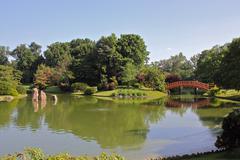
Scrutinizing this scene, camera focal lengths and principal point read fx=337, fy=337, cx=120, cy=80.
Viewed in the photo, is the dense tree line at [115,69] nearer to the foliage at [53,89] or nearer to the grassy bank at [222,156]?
the foliage at [53,89]

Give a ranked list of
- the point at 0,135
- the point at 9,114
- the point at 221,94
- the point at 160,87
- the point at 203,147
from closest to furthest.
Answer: the point at 203,147
the point at 0,135
the point at 9,114
the point at 221,94
the point at 160,87

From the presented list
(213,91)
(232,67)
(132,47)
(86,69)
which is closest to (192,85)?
(213,91)

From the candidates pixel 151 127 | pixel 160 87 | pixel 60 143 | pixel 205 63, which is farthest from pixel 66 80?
pixel 60 143

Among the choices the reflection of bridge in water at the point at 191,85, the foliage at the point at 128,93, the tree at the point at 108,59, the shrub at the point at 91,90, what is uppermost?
the tree at the point at 108,59

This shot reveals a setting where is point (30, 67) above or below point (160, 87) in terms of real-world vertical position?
above

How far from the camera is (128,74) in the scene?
47.6 m

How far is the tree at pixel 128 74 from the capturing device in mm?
47500

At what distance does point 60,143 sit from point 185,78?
4894 cm

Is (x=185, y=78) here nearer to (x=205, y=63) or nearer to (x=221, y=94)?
(x=205, y=63)

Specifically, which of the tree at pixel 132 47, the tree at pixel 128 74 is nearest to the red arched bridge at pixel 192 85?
the tree at pixel 128 74

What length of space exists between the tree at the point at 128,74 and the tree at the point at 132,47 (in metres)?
3.08

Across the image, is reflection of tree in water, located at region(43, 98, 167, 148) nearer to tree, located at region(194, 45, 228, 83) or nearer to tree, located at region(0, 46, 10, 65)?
tree, located at region(194, 45, 228, 83)

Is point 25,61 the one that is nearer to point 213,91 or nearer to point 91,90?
point 91,90

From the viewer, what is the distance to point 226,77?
2634 centimetres
